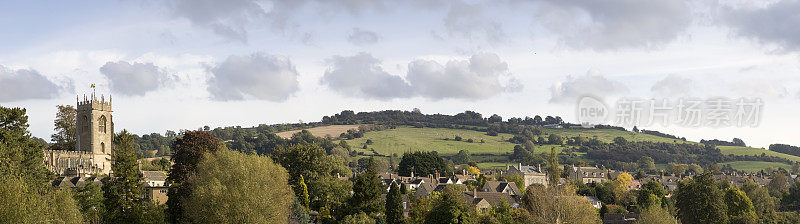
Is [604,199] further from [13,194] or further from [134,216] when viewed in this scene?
[13,194]

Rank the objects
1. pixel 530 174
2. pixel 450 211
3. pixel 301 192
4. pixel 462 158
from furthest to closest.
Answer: pixel 462 158 < pixel 530 174 < pixel 301 192 < pixel 450 211

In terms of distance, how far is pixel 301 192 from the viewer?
71.2 m

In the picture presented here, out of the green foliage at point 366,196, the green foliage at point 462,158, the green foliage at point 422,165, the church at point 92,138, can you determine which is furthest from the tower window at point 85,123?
the green foliage at point 462,158

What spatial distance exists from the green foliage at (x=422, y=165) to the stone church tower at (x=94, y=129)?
55464 mm

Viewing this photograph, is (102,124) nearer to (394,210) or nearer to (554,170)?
(394,210)

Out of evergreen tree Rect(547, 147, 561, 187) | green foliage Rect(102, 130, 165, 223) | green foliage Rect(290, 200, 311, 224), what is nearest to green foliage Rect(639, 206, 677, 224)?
evergreen tree Rect(547, 147, 561, 187)

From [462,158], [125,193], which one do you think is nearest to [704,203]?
[125,193]

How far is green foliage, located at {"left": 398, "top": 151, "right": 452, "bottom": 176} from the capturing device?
444ft

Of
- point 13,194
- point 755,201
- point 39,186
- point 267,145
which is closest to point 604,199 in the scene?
point 755,201

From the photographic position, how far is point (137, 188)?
189 ft

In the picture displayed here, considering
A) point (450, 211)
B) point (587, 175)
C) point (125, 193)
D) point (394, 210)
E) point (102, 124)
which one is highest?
point (102, 124)

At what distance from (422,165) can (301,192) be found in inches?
2597

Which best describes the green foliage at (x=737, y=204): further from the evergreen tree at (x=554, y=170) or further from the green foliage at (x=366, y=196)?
the green foliage at (x=366, y=196)

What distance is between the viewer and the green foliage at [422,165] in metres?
135
